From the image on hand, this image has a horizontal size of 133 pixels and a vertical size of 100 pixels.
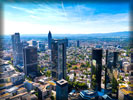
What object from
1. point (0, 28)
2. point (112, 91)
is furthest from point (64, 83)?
point (0, 28)

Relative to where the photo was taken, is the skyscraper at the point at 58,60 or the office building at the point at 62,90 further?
the skyscraper at the point at 58,60

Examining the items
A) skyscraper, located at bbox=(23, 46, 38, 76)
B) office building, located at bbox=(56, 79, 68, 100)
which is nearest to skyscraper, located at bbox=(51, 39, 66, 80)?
office building, located at bbox=(56, 79, 68, 100)

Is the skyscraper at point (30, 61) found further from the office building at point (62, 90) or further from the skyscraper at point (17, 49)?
the office building at point (62, 90)

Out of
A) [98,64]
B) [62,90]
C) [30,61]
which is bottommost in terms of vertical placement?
[62,90]

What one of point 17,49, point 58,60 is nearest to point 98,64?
point 58,60

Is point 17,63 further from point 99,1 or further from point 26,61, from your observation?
point 99,1

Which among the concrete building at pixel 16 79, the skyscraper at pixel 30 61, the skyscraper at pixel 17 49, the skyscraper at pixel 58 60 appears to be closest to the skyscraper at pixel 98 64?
the skyscraper at pixel 58 60

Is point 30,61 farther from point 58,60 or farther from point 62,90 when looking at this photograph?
point 62,90
